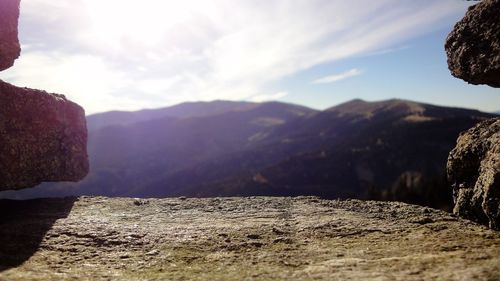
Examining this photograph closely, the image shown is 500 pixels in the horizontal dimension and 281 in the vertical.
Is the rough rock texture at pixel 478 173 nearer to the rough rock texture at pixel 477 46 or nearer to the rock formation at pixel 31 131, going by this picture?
the rough rock texture at pixel 477 46

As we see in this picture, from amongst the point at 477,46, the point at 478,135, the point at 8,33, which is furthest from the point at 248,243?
the point at 8,33

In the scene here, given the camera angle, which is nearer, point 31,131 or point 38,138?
point 31,131

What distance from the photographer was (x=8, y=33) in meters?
17.0

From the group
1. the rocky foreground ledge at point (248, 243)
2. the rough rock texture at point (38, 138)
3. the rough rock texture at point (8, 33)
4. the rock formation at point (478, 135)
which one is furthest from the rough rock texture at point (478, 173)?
the rough rock texture at point (8, 33)

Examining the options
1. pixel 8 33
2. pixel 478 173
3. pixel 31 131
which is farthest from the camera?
pixel 31 131

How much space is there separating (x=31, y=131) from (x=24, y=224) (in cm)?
437

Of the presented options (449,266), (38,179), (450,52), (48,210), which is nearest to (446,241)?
(449,266)

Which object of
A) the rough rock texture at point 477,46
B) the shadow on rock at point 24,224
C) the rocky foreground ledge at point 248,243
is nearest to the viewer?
the rocky foreground ledge at point 248,243

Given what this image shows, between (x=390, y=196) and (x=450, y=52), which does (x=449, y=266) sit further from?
(x=390, y=196)

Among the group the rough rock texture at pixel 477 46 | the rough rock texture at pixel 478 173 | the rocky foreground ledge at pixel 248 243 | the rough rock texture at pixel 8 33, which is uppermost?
the rough rock texture at pixel 8 33

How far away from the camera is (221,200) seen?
18.7 meters

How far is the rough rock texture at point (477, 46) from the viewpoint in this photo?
12375 mm

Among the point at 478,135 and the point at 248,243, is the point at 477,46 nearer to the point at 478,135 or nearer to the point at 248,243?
the point at 478,135

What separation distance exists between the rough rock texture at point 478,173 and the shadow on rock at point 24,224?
12.0 m
